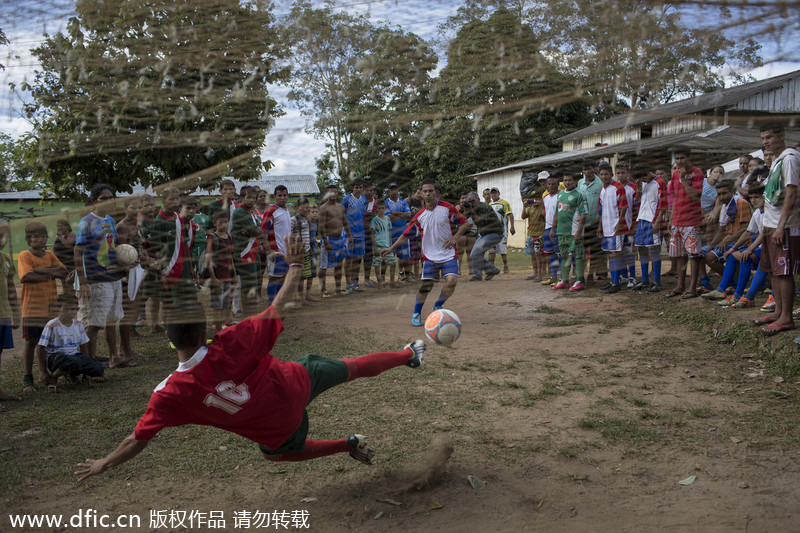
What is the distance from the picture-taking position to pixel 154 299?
4848mm

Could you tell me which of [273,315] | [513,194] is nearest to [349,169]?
[273,315]

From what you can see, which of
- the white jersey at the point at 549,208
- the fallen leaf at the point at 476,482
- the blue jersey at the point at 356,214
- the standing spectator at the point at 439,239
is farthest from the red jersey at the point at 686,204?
the fallen leaf at the point at 476,482

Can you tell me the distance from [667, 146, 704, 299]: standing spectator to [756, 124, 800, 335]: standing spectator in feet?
3.79

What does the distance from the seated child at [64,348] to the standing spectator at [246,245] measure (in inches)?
82.9

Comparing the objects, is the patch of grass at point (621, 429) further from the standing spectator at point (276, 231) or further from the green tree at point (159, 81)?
the green tree at point (159, 81)

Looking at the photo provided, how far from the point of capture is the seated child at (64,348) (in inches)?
225

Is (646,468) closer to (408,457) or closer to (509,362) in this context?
(408,457)

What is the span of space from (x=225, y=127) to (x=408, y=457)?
2.44 meters

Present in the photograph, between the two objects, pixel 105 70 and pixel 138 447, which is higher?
pixel 105 70

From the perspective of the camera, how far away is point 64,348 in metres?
5.77

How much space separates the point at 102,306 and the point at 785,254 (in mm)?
6878

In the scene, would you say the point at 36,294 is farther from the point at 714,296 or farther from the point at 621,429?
the point at 714,296

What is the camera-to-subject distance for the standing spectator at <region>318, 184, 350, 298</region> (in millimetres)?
5410

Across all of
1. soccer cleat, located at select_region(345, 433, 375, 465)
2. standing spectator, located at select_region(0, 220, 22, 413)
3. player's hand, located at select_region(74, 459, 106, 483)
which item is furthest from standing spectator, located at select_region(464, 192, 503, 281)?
player's hand, located at select_region(74, 459, 106, 483)
